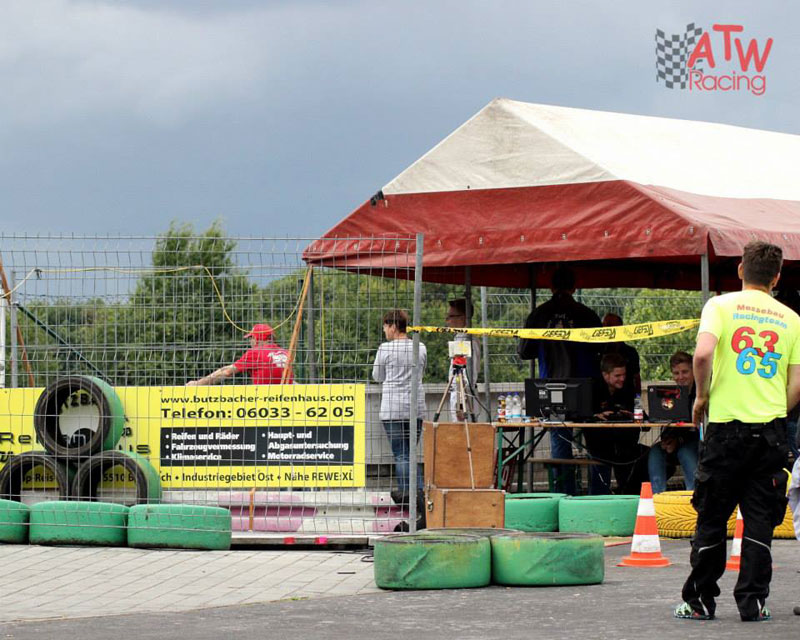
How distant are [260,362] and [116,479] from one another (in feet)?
5.17

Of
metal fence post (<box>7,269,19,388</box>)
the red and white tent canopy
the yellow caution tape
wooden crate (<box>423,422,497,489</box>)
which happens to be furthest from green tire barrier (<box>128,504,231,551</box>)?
the red and white tent canopy

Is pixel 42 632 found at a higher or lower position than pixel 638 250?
lower

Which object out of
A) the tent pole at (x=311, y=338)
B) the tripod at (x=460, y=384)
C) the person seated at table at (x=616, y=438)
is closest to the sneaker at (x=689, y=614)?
the tent pole at (x=311, y=338)

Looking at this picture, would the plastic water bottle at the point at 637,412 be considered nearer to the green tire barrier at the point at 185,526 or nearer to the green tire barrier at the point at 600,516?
the green tire barrier at the point at 600,516

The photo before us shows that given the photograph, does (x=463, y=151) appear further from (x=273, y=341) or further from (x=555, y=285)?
(x=273, y=341)

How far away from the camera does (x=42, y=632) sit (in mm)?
6949

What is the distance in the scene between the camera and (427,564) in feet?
28.0

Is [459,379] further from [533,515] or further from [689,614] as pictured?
[689,614]

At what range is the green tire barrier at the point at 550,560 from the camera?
8.62m

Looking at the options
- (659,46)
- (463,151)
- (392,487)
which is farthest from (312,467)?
(659,46)

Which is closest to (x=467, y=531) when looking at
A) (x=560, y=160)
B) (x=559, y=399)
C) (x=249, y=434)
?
(x=249, y=434)

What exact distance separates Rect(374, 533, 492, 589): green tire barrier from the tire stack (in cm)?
249

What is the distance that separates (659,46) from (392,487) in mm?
13181

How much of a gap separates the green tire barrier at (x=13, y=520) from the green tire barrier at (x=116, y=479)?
0.46 meters
